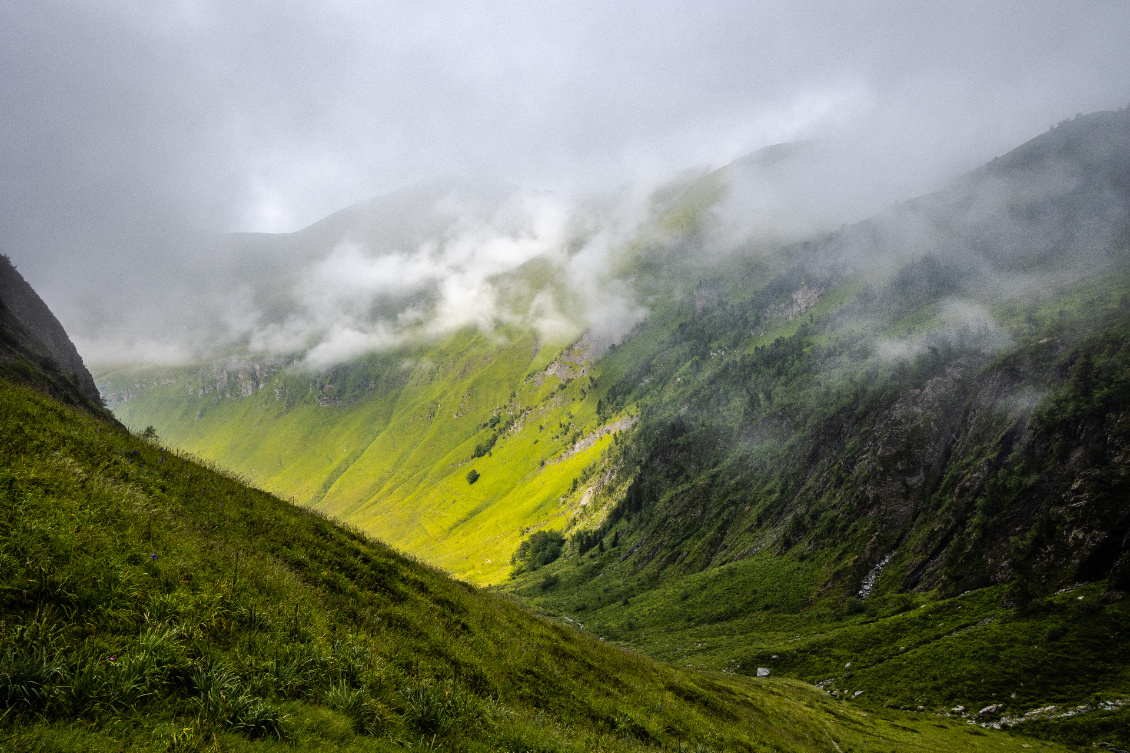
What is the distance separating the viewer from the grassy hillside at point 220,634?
20.0 feet

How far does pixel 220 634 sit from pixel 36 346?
90880 mm

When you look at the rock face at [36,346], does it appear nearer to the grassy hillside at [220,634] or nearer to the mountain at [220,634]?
the mountain at [220,634]

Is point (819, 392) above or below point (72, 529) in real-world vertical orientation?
below

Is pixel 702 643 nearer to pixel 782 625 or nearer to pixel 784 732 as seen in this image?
pixel 782 625

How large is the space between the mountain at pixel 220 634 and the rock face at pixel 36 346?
42.0m

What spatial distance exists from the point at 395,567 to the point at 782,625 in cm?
12347

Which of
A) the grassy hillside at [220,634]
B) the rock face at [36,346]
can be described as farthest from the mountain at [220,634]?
the rock face at [36,346]

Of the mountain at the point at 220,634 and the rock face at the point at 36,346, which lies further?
the rock face at the point at 36,346

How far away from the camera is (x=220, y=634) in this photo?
27.2 ft

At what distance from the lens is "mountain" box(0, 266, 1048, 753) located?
611cm

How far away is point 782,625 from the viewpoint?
11525 cm

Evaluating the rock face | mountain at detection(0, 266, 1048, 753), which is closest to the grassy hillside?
mountain at detection(0, 266, 1048, 753)

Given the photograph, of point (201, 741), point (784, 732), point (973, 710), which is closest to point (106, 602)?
point (201, 741)

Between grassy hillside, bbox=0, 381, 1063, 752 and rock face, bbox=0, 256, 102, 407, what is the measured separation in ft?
140
